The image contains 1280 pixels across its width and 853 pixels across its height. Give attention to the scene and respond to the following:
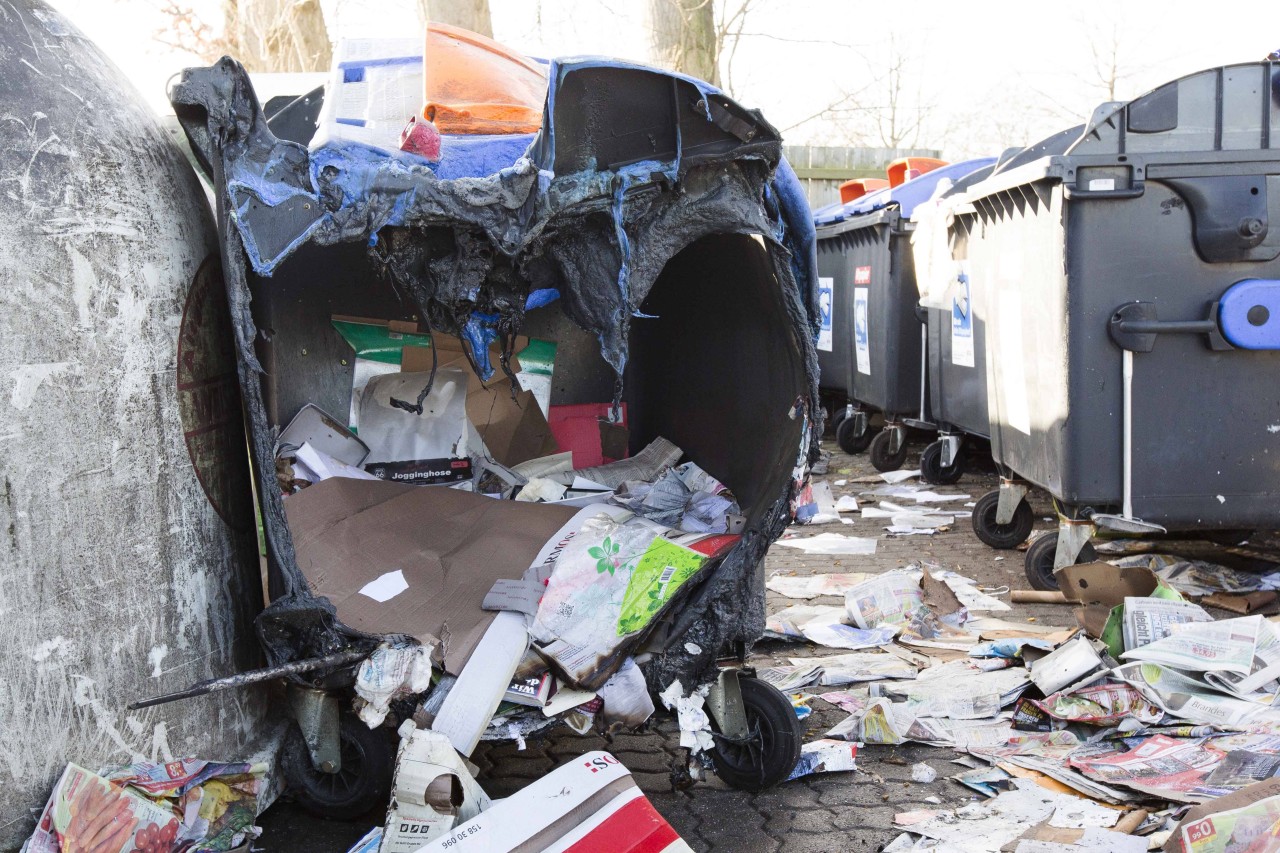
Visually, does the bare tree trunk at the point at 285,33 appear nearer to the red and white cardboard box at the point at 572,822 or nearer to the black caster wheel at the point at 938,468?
the black caster wheel at the point at 938,468

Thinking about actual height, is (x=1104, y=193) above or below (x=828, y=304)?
above

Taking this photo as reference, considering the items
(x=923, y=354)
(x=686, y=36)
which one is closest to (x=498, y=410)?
(x=923, y=354)

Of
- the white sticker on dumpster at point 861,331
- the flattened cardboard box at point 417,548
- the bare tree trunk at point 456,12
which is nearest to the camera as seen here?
the flattened cardboard box at point 417,548

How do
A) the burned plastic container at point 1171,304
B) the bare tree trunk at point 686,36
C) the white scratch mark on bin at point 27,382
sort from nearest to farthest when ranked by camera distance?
the white scratch mark on bin at point 27,382, the burned plastic container at point 1171,304, the bare tree trunk at point 686,36

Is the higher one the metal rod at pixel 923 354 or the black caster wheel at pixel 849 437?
the metal rod at pixel 923 354

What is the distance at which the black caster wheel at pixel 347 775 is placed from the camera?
2.46 meters

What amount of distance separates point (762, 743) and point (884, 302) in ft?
14.2

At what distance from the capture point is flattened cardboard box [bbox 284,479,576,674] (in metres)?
2.59

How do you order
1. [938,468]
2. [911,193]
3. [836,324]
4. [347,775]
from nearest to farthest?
[347,775] < [938,468] < [911,193] < [836,324]

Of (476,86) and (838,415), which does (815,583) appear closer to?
(476,86)

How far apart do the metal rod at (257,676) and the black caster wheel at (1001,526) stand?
359cm

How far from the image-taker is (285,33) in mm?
10750

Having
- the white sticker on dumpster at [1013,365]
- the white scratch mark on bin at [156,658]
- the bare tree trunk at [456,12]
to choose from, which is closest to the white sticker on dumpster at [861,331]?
the white sticker on dumpster at [1013,365]

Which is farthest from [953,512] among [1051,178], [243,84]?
[243,84]
